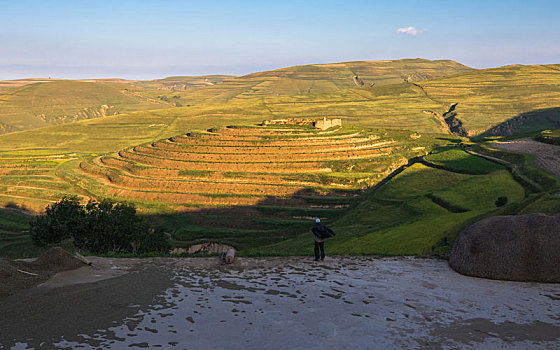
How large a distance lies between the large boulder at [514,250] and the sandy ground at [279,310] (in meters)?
0.66

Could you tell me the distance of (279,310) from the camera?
52.3ft

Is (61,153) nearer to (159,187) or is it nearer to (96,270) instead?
(159,187)

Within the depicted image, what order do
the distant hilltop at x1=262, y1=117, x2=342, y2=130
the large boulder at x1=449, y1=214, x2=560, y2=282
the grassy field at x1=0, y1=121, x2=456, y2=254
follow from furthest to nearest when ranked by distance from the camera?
the distant hilltop at x1=262, y1=117, x2=342, y2=130
the grassy field at x1=0, y1=121, x2=456, y2=254
the large boulder at x1=449, y1=214, x2=560, y2=282

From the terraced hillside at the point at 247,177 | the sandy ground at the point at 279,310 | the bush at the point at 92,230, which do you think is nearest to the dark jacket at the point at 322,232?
the sandy ground at the point at 279,310

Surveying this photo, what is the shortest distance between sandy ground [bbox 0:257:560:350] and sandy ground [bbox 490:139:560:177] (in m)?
38.9

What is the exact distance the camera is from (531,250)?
19.6 meters

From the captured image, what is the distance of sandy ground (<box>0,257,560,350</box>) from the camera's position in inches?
517

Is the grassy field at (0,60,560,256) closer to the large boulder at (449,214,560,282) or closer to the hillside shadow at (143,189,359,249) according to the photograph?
the hillside shadow at (143,189,359,249)

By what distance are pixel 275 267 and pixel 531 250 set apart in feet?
39.9

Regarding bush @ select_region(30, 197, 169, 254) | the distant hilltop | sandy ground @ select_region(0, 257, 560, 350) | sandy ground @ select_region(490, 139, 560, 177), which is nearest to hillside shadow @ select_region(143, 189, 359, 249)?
bush @ select_region(30, 197, 169, 254)

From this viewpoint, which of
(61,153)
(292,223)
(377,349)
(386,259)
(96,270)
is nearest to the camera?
(377,349)

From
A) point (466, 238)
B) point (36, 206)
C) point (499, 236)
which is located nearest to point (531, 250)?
point (499, 236)

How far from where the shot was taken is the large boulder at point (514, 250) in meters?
19.3

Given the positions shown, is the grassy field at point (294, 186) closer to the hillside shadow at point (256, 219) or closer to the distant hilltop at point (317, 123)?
the hillside shadow at point (256, 219)
